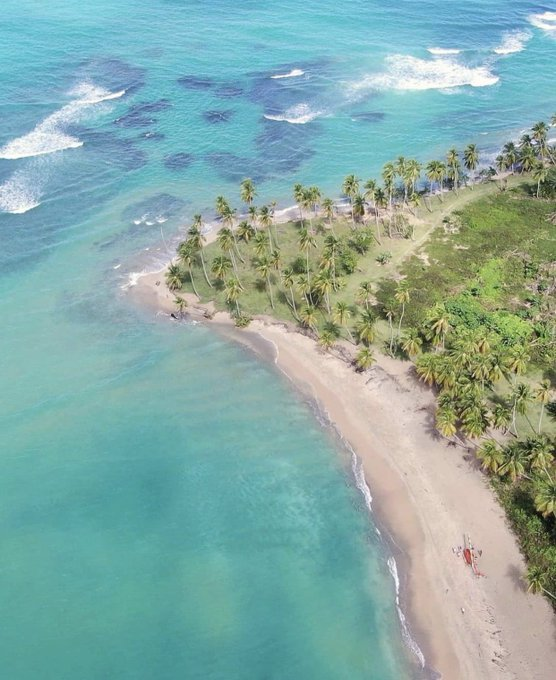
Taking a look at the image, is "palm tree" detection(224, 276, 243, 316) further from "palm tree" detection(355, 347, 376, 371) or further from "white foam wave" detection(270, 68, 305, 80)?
"white foam wave" detection(270, 68, 305, 80)

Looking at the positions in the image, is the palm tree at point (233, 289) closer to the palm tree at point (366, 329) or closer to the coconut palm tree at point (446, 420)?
the palm tree at point (366, 329)

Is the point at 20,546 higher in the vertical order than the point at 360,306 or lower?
lower

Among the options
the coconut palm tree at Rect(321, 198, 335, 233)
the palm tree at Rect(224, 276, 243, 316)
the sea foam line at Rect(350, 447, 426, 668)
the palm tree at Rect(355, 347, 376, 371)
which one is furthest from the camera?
the coconut palm tree at Rect(321, 198, 335, 233)

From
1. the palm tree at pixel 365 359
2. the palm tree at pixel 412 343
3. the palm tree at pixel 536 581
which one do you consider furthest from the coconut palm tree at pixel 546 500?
the palm tree at pixel 365 359

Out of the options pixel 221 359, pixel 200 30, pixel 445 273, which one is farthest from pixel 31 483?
pixel 200 30

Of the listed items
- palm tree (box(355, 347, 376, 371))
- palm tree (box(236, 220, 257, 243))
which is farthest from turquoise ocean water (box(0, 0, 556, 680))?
palm tree (box(236, 220, 257, 243))

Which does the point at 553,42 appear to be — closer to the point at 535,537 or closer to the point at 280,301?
the point at 280,301

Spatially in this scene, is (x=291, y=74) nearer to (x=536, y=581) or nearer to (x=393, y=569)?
(x=393, y=569)
